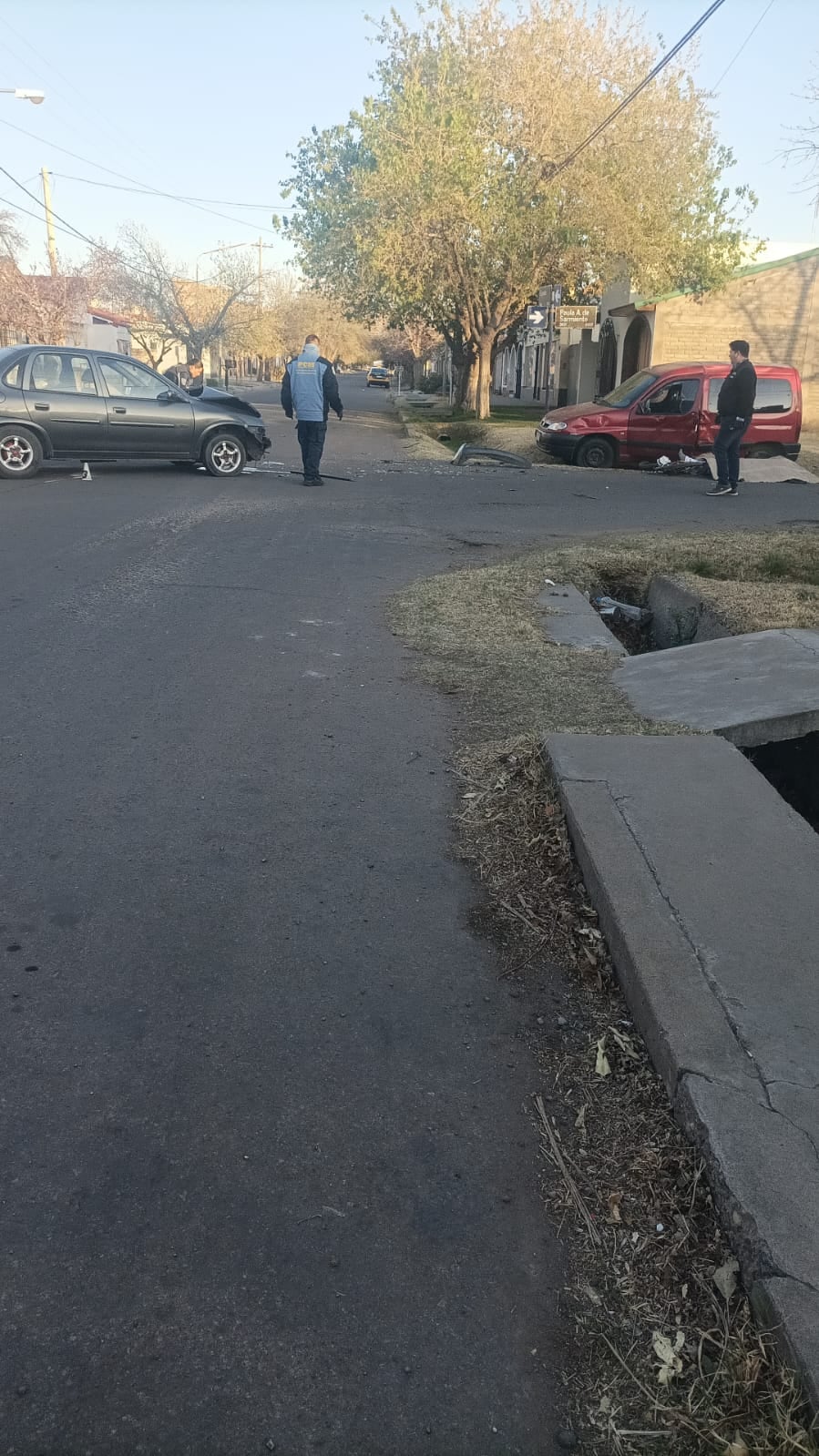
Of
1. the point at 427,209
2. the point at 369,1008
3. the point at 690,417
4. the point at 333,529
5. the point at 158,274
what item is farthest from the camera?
the point at 158,274

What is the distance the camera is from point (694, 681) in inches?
224

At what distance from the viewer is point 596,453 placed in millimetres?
19578

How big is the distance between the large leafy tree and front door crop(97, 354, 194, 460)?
528 inches

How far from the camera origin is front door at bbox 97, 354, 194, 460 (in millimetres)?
14481

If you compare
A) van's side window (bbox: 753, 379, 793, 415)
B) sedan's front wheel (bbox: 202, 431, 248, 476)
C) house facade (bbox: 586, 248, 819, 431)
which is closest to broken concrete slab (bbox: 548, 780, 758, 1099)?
sedan's front wheel (bbox: 202, 431, 248, 476)

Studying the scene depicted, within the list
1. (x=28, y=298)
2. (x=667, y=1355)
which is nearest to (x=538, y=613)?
(x=667, y=1355)

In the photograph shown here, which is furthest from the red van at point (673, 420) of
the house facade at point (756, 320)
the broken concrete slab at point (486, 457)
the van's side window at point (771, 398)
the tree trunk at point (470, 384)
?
the tree trunk at point (470, 384)

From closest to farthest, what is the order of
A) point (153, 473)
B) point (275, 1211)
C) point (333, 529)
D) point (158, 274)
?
point (275, 1211), point (333, 529), point (153, 473), point (158, 274)

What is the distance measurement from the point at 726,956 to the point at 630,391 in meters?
18.1

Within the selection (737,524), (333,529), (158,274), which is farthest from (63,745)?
(158,274)

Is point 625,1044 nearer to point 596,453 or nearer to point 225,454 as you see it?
point 225,454

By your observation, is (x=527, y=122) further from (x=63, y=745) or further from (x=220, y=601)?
(x=63, y=745)

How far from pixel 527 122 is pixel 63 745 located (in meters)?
26.5

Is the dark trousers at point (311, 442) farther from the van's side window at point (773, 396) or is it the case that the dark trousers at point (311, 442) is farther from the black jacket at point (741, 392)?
the van's side window at point (773, 396)
